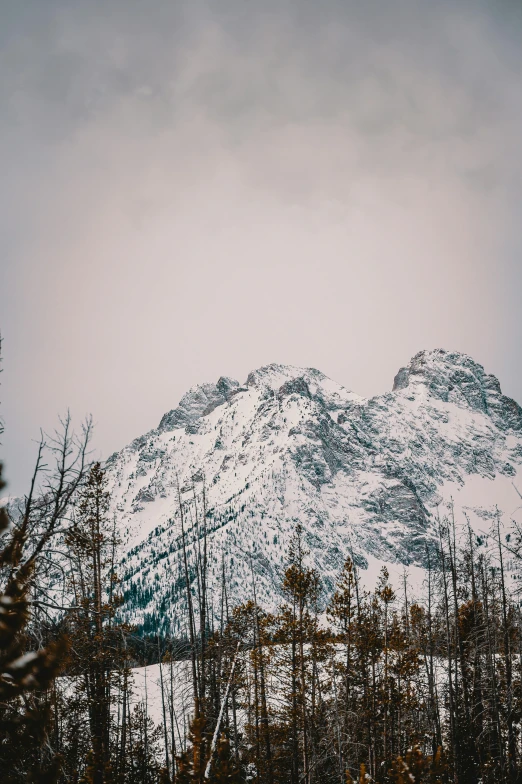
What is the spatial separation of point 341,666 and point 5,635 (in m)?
18.7

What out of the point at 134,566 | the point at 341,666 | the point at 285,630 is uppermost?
the point at 285,630

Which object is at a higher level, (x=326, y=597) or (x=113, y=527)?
(x=113, y=527)

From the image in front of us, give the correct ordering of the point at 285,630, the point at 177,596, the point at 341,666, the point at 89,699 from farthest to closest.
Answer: the point at 177,596
the point at 341,666
the point at 285,630
the point at 89,699

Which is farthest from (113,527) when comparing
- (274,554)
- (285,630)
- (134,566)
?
(134,566)

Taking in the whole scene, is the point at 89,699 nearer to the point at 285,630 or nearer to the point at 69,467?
the point at 285,630

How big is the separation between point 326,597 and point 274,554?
27.3 meters

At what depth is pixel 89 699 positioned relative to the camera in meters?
13.0

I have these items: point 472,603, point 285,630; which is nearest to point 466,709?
point 472,603

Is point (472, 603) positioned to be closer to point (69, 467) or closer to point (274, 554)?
point (69, 467)

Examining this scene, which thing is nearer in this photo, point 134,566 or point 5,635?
point 5,635

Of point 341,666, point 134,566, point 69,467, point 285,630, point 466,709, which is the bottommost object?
point 134,566

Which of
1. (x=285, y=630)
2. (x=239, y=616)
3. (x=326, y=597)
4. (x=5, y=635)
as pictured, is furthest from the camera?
(x=326, y=597)

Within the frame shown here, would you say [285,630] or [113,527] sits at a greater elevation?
[113,527]

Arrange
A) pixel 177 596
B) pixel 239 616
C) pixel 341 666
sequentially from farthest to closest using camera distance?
pixel 177 596 → pixel 239 616 → pixel 341 666
